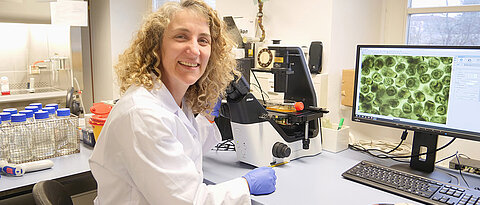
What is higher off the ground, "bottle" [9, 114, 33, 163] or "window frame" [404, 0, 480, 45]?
"window frame" [404, 0, 480, 45]

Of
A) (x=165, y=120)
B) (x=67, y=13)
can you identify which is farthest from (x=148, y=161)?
(x=67, y=13)

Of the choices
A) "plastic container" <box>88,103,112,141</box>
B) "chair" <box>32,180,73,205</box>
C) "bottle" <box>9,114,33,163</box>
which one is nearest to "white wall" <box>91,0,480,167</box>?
"plastic container" <box>88,103,112,141</box>

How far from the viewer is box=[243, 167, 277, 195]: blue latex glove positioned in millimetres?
1167

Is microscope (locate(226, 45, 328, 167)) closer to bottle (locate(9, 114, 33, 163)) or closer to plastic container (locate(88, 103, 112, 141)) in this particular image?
plastic container (locate(88, 103, 112, 141))

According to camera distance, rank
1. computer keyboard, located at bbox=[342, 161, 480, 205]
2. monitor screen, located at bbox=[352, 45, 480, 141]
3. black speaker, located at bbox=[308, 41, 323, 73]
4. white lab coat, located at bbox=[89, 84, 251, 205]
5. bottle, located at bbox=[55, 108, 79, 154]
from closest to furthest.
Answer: white lab coat, located at bbox=[89, 84, 251, 205] < computer keyboard, located at bbox=[342, 161, 480, 205] < monitor screen, located at bbox=[352, 45, 480, 141] < bottle, located at bbox=[55, 108, 79, 154] < black speaker, located at bbox=[308, 41, 323, 73]

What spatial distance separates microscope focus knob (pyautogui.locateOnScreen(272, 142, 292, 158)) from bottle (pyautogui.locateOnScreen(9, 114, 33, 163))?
1063mm

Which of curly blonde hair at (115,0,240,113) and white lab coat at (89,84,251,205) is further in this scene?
curly blonde hair at (115,0,240,113)

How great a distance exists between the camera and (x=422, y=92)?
1410 millimetres

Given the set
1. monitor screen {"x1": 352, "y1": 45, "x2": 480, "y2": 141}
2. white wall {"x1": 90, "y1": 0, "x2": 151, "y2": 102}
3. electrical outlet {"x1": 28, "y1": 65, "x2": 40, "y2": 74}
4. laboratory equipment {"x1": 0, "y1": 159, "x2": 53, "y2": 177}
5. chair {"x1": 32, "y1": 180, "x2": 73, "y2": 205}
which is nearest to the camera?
chair {"x1": 32, "y1": 180, "x2": 73, "y2": 205}

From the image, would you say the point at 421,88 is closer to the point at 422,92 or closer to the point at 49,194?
the point at 422,92

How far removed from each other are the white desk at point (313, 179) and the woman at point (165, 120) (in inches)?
3.9

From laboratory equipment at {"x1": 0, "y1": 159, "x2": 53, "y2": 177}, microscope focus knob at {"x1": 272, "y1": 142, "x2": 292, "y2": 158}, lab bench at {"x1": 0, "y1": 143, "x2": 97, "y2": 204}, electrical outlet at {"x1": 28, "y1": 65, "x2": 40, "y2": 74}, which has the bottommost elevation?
lab bench at {"x1": 0, "y1": 143, "x2": 97, "y2": 204}

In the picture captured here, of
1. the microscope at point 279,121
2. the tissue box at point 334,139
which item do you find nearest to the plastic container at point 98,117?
the microscope at point 279,121

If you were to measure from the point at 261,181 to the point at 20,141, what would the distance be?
3.50 feet
